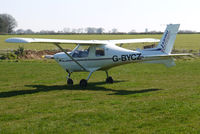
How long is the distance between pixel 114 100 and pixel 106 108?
144cm

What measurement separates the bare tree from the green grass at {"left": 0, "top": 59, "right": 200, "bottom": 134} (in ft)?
411

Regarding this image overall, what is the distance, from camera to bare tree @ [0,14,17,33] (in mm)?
136125

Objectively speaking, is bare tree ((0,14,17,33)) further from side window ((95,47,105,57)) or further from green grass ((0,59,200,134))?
green grass ((0,59,200,134))

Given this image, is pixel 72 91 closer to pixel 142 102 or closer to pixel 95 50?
pixel 95 50

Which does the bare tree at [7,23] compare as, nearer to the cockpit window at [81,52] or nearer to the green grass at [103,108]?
the cockpit window at [81,52]

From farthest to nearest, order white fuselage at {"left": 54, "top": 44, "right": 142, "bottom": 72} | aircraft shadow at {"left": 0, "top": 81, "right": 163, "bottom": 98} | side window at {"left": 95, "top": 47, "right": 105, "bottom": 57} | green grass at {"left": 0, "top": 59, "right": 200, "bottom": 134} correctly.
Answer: side window at {"left": 95, "top": 47, "right": 105, "bottom": 57} < white fuselage at {"left": 54, "top": 44, "right": 142, "bottom": 72} < aircraft shadow at {"left": 0, "top": 81, "right": 163, "bottom": 98} < green grass at {"left": 0, "top": 59, "right": 200, "bottom": 134}

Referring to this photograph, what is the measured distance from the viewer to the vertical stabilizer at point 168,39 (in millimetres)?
16234

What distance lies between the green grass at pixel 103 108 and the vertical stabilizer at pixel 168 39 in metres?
1.67

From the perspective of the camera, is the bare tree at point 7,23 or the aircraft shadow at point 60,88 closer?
the aircraft shadow at point 60,88

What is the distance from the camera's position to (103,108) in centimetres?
1040

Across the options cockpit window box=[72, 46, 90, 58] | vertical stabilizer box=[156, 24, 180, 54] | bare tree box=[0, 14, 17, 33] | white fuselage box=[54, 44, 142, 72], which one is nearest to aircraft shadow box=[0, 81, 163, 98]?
white fuselage box=[54, 44, 142, 72]

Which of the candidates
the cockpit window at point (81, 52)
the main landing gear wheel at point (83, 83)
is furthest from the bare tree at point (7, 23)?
the main landing gear wheel at point (83, 83)

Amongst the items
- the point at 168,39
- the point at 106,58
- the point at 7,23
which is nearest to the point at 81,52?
the point at 106,58

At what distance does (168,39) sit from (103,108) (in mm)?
7371
